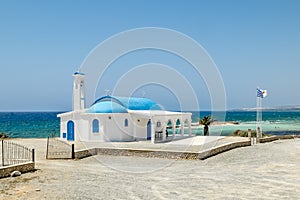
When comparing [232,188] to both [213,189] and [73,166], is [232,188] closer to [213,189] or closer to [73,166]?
[213,189]

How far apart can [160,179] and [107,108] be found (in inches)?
547

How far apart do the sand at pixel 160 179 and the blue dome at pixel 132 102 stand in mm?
8995

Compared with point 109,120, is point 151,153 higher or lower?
lower

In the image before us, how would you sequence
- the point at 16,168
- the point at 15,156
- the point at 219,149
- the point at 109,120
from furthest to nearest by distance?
the point at 109,120 < the point at 219,149 < the point at 15,156 < the point at 16,168

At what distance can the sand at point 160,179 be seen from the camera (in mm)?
12188

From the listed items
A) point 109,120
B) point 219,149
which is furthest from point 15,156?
point 219,149

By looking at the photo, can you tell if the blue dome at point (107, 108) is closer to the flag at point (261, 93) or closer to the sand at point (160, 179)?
the sand at point (160, 179)

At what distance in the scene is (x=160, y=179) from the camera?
1482 cm

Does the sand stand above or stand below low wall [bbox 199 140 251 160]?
below

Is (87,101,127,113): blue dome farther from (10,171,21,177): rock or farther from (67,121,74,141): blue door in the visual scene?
(10,171,21,177): rock

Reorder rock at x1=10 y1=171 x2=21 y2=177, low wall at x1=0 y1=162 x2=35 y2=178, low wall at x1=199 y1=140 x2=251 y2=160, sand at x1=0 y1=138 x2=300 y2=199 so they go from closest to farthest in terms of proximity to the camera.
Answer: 1. sand at x1=0 y1=138 x2=300 y2=199
2. low wall at x1=0 y1=162 x2=35 y2=178
3. rock at x1=10 y1=171 x2=21 y2=177
4. low wall at x1=199 y1=140 x2=251 y2=160

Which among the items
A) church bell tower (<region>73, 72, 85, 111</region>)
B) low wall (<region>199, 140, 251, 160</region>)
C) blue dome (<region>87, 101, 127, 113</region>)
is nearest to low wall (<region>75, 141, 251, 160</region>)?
low wall (<region>199, 140, 251, 160</region>)

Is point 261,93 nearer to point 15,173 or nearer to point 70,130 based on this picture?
point 70,130

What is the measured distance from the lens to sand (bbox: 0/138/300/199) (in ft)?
40.0
